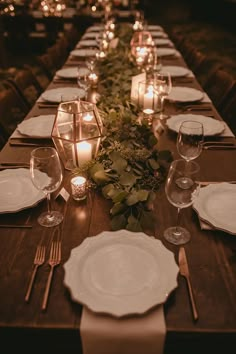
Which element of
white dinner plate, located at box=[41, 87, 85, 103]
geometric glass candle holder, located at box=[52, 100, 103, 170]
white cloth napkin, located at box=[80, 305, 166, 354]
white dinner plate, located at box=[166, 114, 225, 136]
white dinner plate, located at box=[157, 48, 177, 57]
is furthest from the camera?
white dinner plate, located at box=[157, 48, 177, 57]

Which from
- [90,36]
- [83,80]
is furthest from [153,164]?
[90,36]

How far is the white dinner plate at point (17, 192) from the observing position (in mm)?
1099

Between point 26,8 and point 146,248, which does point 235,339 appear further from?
point 26,8

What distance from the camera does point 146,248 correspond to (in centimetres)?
92

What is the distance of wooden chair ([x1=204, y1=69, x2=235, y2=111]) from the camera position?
2.34m

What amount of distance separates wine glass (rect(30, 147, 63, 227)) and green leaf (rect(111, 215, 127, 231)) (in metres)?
0.17

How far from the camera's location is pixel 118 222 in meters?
1.01

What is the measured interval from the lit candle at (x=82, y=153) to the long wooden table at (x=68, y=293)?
0.28 feet

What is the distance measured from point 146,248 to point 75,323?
26cm

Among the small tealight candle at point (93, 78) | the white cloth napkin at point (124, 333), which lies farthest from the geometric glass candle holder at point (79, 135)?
the small tealight candle at point (93, 78)

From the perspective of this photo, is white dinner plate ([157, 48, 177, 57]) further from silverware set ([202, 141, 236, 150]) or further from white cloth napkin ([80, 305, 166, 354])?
white cloth napkin ([80, 305, 166, 354])

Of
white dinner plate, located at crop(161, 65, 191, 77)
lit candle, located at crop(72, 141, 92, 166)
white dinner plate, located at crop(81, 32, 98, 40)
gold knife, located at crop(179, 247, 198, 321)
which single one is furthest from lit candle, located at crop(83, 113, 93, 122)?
white dinner plate, located at crop(81, 32, 98, 40)

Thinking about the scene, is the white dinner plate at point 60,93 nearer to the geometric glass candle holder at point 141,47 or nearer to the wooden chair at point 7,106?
the wooden chair at point 7,106

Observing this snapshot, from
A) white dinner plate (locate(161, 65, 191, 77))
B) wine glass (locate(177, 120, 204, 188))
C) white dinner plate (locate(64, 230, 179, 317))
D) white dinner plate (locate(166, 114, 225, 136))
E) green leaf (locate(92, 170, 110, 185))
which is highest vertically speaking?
wine glass (locate(177, 120, 204, 188))
